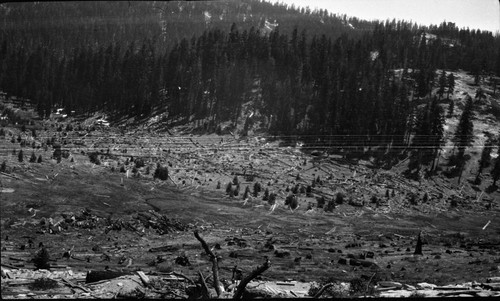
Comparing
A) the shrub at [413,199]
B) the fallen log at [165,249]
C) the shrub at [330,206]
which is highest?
the fallen log at [165,249]

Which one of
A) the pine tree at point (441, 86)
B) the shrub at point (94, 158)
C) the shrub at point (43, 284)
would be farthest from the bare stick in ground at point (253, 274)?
the pine tree at point (441, 86)

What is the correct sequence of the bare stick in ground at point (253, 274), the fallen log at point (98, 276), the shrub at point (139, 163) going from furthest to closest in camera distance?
the shrub at point (139, 163), the fallen log at point (98, 276), the bare stick in ground at point (253, 274)

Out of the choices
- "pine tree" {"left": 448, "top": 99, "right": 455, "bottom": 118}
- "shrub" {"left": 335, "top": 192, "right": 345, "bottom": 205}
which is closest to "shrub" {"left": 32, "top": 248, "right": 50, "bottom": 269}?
"shrub" {"left": 335, "top": 192, "right": 345, "bottom": 205}

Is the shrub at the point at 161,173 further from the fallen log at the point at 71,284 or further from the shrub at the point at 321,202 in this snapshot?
the fallen log at the point at 71,284

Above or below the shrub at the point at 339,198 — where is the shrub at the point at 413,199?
below

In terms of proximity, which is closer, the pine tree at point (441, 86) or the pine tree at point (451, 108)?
the pine tree at point (451, 108)

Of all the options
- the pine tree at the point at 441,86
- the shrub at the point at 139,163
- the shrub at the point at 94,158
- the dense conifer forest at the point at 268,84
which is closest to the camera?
the shrub at the point at 94,158

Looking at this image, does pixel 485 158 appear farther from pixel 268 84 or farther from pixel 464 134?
pixel 268 84

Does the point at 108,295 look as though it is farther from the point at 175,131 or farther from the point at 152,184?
the point at 175,131
